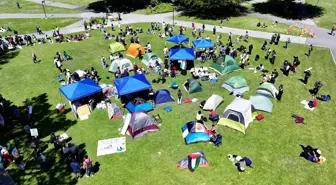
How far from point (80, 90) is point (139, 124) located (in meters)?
6.32

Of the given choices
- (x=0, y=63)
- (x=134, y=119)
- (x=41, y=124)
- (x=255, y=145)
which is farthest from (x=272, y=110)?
(x=0, y=63)

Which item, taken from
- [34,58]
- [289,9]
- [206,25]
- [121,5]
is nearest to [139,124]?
[34,58]

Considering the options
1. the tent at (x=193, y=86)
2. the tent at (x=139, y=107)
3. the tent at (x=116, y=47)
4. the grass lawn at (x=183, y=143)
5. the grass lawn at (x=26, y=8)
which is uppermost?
the grass lawn at (x=26, y=8)

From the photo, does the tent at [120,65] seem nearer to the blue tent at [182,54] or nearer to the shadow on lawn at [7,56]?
A: the blue tent at [182,54]

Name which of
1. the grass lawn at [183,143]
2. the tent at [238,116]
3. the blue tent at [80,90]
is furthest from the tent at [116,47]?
the tent at [238,116]

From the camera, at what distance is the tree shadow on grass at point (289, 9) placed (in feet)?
160

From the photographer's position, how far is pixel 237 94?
2695 cm

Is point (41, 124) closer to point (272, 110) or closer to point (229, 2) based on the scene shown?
point (272, 110)

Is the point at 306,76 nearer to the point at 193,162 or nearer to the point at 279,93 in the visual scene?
the point at 279,93

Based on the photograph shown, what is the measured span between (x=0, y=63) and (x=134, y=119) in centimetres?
2288

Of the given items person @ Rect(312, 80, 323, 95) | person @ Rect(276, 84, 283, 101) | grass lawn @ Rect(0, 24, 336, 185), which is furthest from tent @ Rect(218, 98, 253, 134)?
person @ Rect(312, 80, 323, 95)

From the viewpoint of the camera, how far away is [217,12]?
5034 centimetres

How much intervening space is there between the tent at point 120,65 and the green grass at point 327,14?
31285mm

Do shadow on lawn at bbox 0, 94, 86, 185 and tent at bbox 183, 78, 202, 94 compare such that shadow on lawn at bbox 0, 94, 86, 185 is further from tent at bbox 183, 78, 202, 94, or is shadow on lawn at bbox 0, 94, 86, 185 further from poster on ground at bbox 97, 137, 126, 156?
tent at bbox 183, 78, 202, 94
